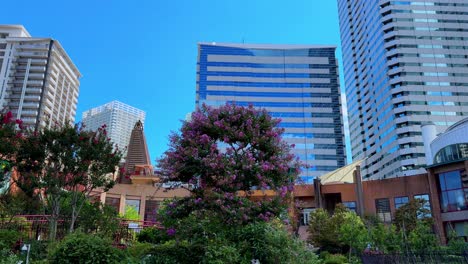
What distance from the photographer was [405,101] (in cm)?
8288

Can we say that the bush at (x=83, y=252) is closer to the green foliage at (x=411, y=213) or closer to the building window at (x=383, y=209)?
the green foliage at (x=411, y=213)

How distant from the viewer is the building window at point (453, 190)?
28.9m

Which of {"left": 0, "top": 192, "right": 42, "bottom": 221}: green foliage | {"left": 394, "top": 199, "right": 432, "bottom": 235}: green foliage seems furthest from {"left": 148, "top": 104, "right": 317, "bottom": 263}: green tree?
{"left": 394, "top": 199, "right": 432, "bottom": 235}: green foliage

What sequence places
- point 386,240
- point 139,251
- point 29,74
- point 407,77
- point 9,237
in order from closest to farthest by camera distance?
point 9,237 < point 139,251 < point 386,240 < point 407,77 < point 29,74

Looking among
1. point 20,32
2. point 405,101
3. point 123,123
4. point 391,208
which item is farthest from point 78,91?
point 391,208

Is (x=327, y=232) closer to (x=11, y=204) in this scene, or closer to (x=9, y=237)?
(x=11, y=204)

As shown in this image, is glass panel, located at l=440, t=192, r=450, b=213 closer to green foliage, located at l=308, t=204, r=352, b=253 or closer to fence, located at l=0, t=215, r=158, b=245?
green foliage, located at l=308, t=204, r=352, b=253

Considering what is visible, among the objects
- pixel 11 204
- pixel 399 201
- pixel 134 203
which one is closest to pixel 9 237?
pixel 11 204

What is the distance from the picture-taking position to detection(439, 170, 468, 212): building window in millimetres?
28891

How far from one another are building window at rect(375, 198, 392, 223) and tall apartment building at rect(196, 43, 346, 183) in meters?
51.5

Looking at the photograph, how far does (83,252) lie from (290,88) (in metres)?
90.8

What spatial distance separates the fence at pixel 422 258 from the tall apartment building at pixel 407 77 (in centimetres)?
6757

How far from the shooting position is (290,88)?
316ft

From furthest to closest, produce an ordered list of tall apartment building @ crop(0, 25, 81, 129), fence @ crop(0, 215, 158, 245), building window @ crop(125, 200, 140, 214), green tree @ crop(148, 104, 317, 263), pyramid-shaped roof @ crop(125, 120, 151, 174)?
tall apartment building @ crop(0, 25, 81, 129)
pyramid-shaped roof @ crop(125, 120, 151, 174)
building window @ crop(125, 200, 140, 214)
fence @ crop(0, 215, 158, 245)
green tree @ crop(148, 104, 317, 263)
